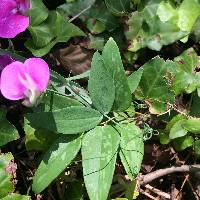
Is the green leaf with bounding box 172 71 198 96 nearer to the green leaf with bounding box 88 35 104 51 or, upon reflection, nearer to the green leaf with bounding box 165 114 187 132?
the green leaf with bounding box 165 114 187 132

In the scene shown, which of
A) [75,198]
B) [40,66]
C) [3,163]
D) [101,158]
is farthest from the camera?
[75,198]

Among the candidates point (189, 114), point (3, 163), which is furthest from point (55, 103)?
point (189, 114)

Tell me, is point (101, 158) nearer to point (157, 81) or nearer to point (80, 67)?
point (157, 81)

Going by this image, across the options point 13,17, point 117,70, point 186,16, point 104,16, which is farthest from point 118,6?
point 13,17

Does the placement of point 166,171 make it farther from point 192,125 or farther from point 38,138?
point 38,138

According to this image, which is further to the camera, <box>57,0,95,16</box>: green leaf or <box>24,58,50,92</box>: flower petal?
<box>57,0,95,16</box>: green leaf

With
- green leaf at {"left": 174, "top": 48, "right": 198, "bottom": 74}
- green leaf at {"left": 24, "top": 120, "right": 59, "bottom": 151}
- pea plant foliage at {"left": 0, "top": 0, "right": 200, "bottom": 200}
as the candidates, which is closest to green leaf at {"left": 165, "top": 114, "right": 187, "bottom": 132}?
pea plant foliage at {"left": 0, "top": 0, "right": 200, "bottom": 200}
